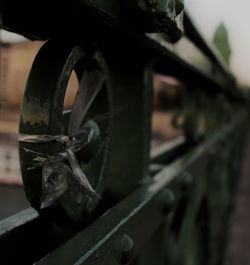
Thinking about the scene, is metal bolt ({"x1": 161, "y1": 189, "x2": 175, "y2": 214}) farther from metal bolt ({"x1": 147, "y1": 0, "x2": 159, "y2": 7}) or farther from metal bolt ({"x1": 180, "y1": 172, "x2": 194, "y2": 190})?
metal bolt ({"x1": 147, "y1": 0, "x2": 159, "y2": 7})

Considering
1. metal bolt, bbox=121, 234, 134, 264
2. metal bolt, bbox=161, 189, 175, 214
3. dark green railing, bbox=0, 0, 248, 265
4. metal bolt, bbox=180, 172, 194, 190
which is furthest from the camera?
metal bolt, bbox=180, 172, 194, 190

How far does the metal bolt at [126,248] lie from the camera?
2.93 feet

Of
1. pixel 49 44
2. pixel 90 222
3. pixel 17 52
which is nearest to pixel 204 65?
pixel 90 222

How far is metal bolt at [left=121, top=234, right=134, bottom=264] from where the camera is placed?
0.89 m

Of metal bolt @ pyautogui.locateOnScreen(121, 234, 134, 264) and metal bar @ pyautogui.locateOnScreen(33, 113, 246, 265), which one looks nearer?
metal bar @ pyautogui.locateOnScreen(33, 113, 246, 265)

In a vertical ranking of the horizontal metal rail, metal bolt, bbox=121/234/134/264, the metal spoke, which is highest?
the metal spoke

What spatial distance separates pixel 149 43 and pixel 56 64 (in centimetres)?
27


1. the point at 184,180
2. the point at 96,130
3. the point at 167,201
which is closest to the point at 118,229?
the point at 96,130

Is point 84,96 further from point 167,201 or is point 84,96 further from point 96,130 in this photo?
point 167,201

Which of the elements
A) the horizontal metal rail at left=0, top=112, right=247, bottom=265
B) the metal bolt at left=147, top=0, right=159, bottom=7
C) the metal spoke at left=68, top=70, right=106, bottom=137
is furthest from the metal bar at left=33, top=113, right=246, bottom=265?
the metal bolt at left=147, top=0, right=159, bottom=7

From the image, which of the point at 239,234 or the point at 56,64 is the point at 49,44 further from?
the point at 239,234

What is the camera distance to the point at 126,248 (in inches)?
A: 35.4

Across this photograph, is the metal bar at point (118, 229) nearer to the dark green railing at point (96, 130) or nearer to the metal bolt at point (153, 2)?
the dark green railing at point (96, 130)

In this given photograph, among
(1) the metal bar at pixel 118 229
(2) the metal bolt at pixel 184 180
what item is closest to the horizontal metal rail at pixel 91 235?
(1) the metal bar at pixel 118 229
